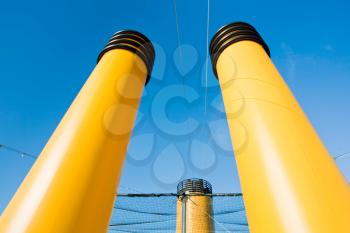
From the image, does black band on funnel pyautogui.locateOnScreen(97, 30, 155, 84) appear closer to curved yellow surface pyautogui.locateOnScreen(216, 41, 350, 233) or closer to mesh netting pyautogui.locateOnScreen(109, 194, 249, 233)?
curved yellow surface pyautogui.locateOnScreen(216, 41, 350, 233)

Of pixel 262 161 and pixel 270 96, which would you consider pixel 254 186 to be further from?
pixel 270 96

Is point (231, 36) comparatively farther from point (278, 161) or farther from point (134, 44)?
point (278, 161)

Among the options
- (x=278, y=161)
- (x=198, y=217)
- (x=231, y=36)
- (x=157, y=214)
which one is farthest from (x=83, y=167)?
(x=198, y=217)

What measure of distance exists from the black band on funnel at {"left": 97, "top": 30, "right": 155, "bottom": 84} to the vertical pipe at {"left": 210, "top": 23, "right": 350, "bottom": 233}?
104cm

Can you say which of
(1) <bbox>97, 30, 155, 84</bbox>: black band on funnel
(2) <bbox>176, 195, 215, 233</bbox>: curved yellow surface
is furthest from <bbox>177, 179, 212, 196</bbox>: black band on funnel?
(1) <bbox>97, 30, 155, 84</bbox>: black band on funnel

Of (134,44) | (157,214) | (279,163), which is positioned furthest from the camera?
(157,214)

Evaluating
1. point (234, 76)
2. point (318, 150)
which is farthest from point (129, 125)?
point (318, 150)

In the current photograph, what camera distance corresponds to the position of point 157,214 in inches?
340

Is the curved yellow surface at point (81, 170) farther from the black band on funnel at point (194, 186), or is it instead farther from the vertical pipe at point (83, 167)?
the black band on funnel at point (194, 186)

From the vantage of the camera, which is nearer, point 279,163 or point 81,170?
point 279,163

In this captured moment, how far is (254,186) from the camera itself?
4.13 feet

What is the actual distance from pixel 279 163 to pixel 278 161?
0.04 ft

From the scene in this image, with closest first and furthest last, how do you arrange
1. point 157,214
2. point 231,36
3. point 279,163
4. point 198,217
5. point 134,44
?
point 279,163 → point 231,36 → point 134,44 → point 157,214 → point 198,217

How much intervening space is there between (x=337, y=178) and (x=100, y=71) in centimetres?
179
